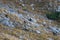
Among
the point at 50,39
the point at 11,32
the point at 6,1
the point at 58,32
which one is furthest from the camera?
the point at 6,1

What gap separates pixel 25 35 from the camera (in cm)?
1862

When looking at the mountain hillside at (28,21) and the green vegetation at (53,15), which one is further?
the green vegetation at (53,15)

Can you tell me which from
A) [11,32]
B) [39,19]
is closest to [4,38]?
[11,32]

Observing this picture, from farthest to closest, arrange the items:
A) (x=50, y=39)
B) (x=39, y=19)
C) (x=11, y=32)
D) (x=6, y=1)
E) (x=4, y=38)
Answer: (x=6, y=1) < (x=39, y=19) < (x=50, y=39) < (x=11, y=32) < (x=4, y=38)

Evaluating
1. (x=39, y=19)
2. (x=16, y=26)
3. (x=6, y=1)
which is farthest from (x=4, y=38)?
(x=6, y=1)

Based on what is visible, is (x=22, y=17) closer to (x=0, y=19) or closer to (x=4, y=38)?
(x=0, y=19)

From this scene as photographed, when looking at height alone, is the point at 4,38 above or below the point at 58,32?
above

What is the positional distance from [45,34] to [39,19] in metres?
3.78

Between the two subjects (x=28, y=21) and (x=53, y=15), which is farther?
(x=53, y=15)

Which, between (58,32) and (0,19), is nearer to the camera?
(0,19)

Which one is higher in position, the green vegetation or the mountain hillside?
the mountain hillside

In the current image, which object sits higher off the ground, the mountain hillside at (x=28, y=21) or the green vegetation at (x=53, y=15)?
the mountain hillside at (x=28, y=21)

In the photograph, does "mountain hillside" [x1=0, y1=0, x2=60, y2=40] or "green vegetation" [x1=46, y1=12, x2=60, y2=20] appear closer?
"mountain hillside" [x1=0, y1=0, x2=60, y2=40]

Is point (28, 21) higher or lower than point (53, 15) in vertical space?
higher
